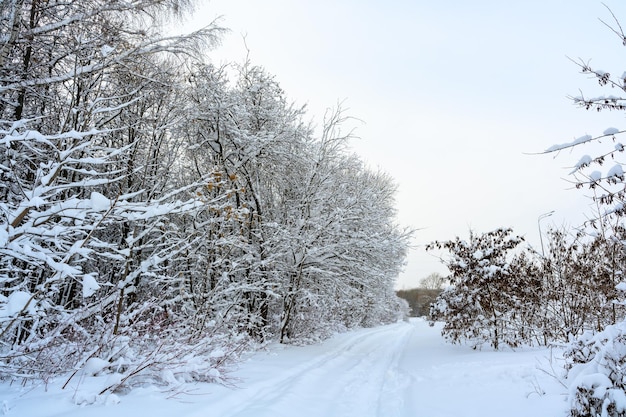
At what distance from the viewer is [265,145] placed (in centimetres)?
1162

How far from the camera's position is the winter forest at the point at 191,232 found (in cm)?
361

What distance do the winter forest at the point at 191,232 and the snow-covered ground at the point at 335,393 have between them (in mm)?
322

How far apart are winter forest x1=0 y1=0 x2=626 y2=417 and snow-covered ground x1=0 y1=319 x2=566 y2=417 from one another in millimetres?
322

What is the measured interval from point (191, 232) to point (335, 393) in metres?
3.72

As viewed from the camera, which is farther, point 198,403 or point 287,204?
point 287,204

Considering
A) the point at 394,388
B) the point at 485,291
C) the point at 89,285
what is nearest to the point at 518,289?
the point at 485,291

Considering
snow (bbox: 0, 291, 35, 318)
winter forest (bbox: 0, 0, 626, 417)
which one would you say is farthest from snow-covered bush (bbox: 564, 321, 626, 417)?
snow (bbox: 0, 291, 35, 318)

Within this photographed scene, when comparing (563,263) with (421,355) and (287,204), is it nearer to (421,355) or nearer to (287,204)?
(421,355)

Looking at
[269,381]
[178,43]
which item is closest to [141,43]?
[178,43]

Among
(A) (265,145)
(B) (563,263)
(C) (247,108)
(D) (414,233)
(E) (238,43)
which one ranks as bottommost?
(B) (563,263)

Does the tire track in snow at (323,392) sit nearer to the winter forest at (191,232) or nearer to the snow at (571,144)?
the winter forest at (191,232)

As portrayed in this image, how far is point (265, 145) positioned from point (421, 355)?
794 cm

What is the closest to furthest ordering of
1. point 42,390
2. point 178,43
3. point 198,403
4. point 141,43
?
point 42,390, point 198,403, point 141,43, point 178,43

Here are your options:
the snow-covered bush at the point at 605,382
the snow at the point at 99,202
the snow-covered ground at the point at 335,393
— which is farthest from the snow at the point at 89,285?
the snow-covered bush at the point at 605,382
